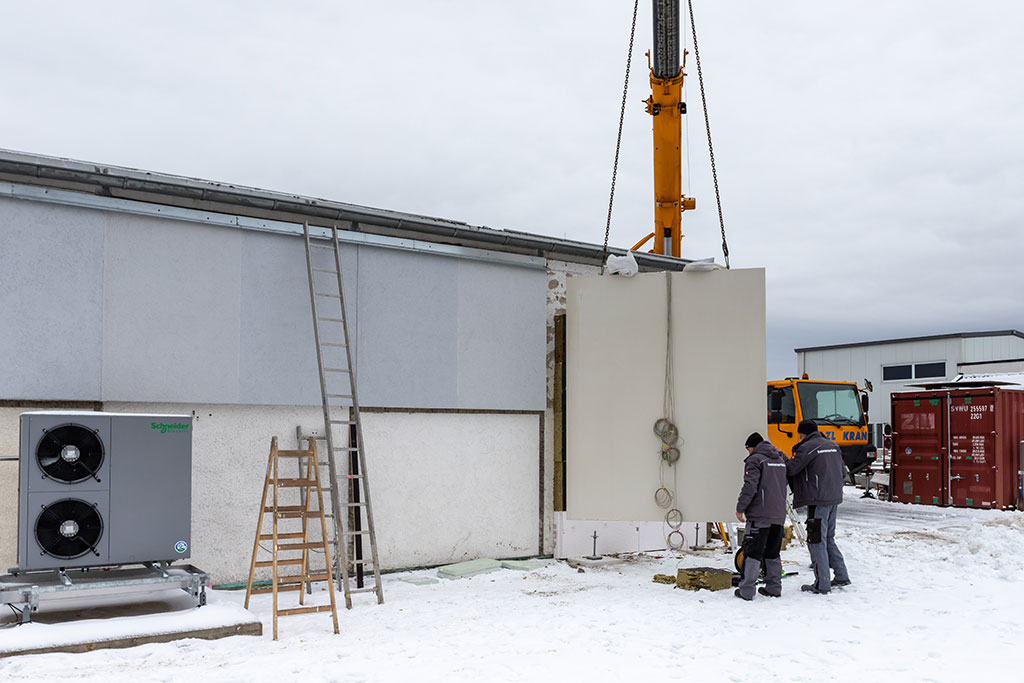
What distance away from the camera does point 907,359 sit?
31672 mm

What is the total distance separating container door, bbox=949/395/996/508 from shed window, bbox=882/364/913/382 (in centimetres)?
1437

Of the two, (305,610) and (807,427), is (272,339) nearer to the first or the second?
(305,610)

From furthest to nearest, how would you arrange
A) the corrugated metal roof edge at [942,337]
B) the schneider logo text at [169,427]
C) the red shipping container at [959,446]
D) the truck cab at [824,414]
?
the corrugated metal roof edge at [942,337]
the truck cab at [824,414]
the red shipping container at [959,446]
the schneider logo text at [169,427]

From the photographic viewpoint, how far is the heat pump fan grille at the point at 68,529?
742 centimetres

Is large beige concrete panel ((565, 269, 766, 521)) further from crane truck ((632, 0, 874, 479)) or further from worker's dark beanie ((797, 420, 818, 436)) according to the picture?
crane truck ((632, 0, 874, 479))

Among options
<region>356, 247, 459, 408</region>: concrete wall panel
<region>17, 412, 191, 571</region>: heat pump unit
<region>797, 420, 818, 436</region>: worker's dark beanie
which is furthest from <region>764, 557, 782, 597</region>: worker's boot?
<region>17, 412, 191, 571</region>: heat pump unit

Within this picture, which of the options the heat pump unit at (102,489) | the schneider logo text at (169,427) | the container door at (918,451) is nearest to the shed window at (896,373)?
the container door at (918,451)

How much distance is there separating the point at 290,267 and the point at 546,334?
3.60 metres

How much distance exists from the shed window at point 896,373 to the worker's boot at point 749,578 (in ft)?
85.0

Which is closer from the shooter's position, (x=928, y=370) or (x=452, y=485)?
(x=452, y=485)

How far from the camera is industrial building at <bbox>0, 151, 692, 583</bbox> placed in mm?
8305

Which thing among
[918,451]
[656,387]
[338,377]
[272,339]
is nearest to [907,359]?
[918,451]

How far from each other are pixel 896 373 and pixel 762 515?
85.8ft

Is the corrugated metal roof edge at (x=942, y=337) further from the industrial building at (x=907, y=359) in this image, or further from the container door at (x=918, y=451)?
the container door at (x=918, y=451)
